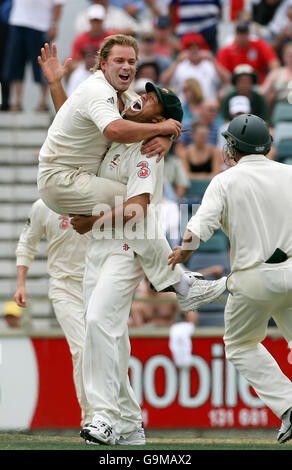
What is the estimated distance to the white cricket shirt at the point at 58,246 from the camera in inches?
381

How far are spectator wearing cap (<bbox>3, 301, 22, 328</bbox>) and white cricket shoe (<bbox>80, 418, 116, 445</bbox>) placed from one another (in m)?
4.62

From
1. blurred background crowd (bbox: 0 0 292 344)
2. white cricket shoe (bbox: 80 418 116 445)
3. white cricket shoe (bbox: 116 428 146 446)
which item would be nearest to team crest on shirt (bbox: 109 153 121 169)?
white cricket shoe (bbox: 80 418 116 445)

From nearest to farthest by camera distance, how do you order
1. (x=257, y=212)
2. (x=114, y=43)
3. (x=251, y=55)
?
1. (x=257, y=212)
2. (x=114, y=43)
3. (x=251, y=55)

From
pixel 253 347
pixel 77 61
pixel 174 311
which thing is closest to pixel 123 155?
pixel 253 347

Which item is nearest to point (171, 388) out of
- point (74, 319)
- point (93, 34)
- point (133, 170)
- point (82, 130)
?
point (74, 319)

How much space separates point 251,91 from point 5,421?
5037 millimetres

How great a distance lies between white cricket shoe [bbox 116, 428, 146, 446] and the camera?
7844 millimetres

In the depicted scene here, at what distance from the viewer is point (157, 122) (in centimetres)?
796

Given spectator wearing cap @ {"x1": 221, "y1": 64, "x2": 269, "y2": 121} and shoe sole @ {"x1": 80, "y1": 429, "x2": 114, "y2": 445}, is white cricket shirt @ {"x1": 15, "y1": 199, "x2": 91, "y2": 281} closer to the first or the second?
shoe sole @ {"x1": 80, "y1": 429, "x2": 114, "y2": 445}

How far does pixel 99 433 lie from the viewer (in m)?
7.44

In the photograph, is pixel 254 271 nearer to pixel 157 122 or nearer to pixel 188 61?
pixel 157 122

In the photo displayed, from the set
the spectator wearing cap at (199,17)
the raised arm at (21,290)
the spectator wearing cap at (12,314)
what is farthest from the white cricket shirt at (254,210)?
the spectator wearing cap at (199,17)

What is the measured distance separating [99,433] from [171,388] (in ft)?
14.9

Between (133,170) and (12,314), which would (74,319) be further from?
(12,314)
